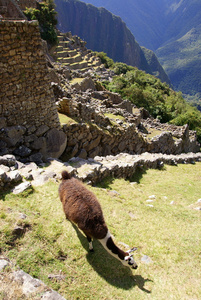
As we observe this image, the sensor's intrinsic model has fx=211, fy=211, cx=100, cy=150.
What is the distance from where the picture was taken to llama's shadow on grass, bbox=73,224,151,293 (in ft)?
13.2

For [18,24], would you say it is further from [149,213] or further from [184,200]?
[184,200]

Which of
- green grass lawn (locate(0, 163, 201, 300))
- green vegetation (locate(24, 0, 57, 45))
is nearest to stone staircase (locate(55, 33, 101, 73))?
green vegetation (locate(24, 0, 57, 45))

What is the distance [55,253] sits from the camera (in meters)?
4.06

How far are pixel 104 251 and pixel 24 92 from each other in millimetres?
5550

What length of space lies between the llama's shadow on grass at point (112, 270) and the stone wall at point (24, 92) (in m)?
4.26

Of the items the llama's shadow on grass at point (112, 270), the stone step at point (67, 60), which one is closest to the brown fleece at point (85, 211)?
the llama's shadow on grass at point (112, 270)

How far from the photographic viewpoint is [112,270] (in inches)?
165

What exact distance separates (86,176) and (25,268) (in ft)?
13.1

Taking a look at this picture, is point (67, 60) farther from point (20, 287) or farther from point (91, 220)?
point (20, 287)

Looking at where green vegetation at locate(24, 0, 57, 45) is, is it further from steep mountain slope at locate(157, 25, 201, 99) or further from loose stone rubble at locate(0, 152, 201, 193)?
steep mountain slope at locate(157, 25, 201, 99)

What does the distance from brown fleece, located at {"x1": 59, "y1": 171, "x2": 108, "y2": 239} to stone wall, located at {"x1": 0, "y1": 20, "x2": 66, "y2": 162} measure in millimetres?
3455

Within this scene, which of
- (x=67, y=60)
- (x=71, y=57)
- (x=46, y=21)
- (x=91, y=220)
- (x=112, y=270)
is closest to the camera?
(x=91, y=220)

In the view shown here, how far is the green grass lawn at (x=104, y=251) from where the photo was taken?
3.79 m

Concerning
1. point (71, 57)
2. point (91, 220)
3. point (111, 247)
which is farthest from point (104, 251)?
point (71, 57)
